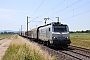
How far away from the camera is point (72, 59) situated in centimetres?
1559

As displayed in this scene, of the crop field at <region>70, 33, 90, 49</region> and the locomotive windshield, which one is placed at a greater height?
the locomotive windshield

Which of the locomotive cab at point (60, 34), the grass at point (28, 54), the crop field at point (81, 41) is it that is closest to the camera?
the grass at point (28, 54)

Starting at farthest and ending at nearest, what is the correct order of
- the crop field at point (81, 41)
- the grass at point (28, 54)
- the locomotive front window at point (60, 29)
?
the crop field at point (81, 41), the locomotive front window at point (60, 29), the grass at point (28, 54)

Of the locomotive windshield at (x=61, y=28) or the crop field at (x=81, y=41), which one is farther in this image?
the crop field at (x=81, y=41)

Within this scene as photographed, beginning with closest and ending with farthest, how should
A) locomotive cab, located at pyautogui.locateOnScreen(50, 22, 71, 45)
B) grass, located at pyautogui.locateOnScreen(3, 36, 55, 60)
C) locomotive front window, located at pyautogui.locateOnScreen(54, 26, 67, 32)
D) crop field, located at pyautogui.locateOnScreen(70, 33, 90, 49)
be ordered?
1. grass, located at pyautogui.locateOnScreen(3, 36, 55, 60)
2. locomotive cab, located at pyautogui.locateOnScreen(50, 22, 71, 45)
3. locomotive front window, located at pyautogui.locateOnScreen(54, 26, 67, 32)
4. crop field, located at pyautogui.locateOnScreen(70, 33, 90, 49)

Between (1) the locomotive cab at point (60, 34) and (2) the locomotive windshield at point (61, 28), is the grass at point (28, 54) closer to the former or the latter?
(1) the locomotive cab at point (60, 34)

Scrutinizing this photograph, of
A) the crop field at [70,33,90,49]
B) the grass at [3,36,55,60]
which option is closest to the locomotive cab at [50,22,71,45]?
the grass at [3,36,55,60]

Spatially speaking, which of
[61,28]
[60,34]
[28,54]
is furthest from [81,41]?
[28,54]

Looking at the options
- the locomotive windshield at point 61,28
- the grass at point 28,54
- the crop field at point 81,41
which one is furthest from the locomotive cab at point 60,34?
the crop field at point 81,41

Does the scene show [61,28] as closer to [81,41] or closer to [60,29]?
[60,29]

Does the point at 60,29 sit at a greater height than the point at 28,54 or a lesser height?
greater

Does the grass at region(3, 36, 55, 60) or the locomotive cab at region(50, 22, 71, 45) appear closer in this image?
the grass at region(3, 36, 55, 60)

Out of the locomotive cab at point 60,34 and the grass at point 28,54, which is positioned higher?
the locomotive cab at point 60,34

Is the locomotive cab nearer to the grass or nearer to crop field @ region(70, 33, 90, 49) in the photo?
the grass
